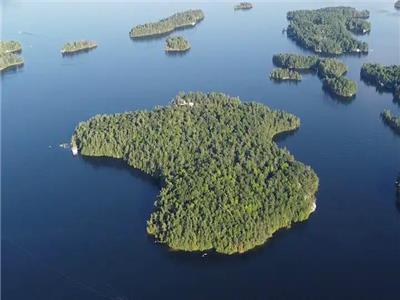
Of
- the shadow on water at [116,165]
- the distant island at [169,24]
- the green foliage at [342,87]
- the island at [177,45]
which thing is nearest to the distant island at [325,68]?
the green foliage at [342,87]

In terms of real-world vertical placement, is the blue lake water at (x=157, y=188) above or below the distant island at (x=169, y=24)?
below

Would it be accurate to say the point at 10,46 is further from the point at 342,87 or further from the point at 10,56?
the point at 342,87

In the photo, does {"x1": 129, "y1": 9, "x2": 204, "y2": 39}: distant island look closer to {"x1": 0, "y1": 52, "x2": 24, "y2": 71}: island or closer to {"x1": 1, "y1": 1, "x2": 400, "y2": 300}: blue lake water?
{"x1": 1, "y1": 1, "x2": 400, "y2": 300}: blue lake water

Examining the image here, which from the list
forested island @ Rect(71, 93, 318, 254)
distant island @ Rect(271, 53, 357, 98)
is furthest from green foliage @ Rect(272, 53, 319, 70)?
forested island @ Rect(71, 93, 318, 254)

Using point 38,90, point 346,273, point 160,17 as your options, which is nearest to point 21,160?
point 38,90

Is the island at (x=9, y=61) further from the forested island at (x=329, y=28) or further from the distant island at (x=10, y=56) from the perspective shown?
the forested island at (x=329, y=28)

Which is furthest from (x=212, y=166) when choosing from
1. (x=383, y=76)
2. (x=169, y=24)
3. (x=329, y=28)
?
(x=169, y=24)
